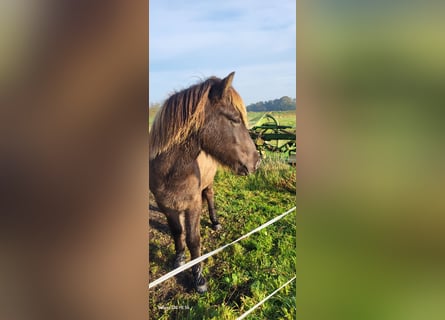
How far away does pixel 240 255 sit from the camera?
4.31 feet

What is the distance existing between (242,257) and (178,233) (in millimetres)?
281

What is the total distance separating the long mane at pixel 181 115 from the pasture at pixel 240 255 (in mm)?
188

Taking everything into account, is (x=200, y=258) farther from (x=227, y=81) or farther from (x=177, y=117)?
(x=227, y=81)

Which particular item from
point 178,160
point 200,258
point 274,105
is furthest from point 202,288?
point 274,105

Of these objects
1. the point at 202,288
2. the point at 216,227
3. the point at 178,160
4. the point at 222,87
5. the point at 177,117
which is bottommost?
the point at 202,288
